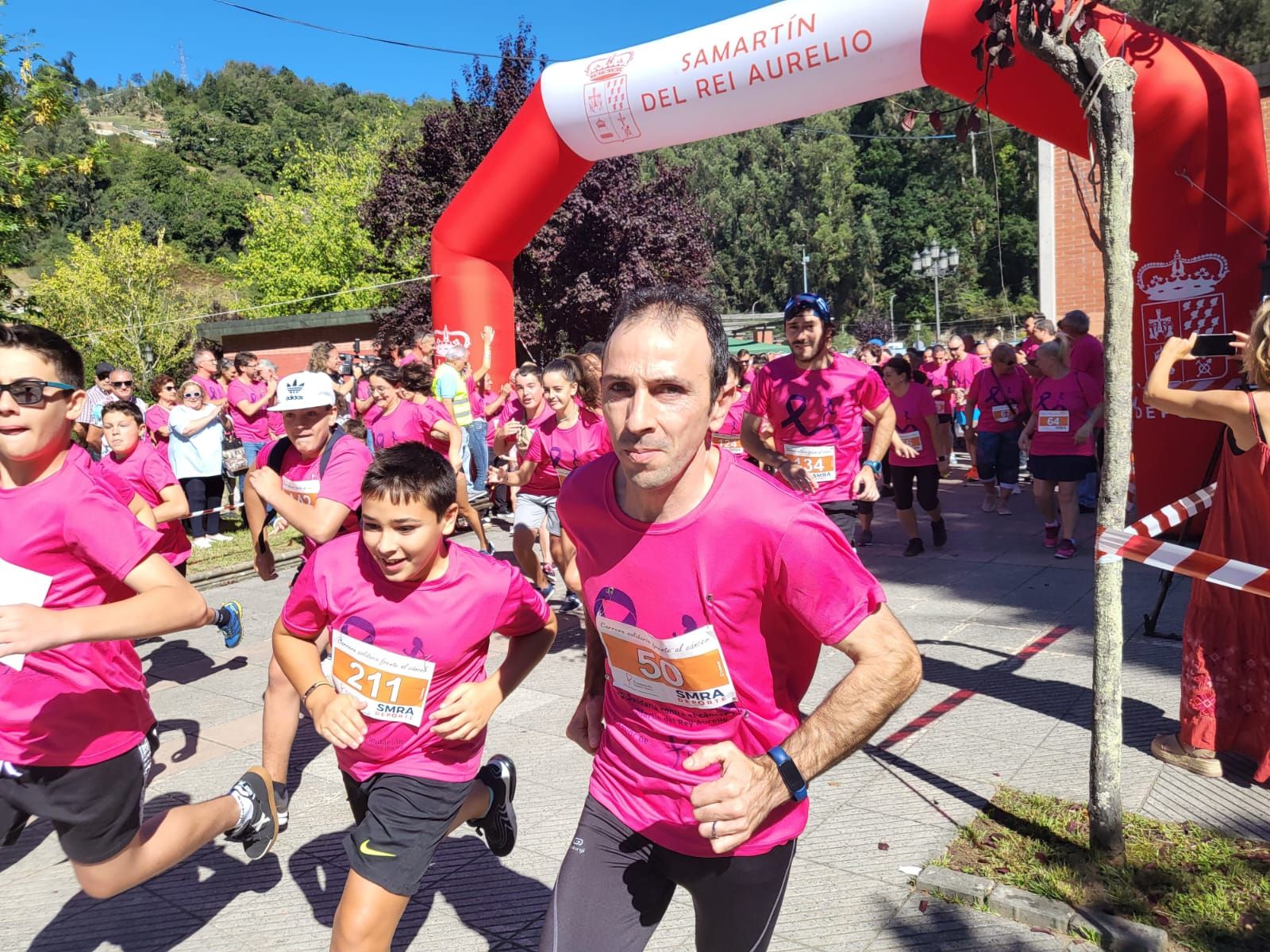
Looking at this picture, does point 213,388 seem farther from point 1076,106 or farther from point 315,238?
point 315,238

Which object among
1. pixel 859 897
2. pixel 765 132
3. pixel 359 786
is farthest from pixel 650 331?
pixel 765 132

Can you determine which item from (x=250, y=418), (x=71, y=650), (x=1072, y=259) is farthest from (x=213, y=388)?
(x=1072, y=259)

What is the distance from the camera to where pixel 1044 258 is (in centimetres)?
1689

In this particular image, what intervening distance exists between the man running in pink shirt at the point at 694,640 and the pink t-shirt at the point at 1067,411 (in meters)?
6.93

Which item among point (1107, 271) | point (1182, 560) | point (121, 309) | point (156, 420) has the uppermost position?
point (121, 309)

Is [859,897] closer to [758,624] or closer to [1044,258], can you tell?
[758,624]

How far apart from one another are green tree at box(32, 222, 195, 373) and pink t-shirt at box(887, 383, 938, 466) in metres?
26.3

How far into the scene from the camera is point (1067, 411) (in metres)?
8.11

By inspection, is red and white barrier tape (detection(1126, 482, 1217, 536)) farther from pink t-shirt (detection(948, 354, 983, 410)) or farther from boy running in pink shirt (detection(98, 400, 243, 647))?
pink t-shirt (detection(948, 354, 983, 410))

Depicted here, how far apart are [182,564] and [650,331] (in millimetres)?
5285

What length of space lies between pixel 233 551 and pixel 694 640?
9.57 metres

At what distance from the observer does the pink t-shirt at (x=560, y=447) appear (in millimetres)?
6164

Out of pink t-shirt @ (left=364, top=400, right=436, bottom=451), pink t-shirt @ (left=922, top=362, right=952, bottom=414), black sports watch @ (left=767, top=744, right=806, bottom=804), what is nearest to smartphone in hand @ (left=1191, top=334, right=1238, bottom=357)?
black sports watch @ (left=767, top=744, right=806, bottom=804)

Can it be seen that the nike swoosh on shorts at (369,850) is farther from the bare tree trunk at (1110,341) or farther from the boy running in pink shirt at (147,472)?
the boy running in pink shirt at (147,472)
